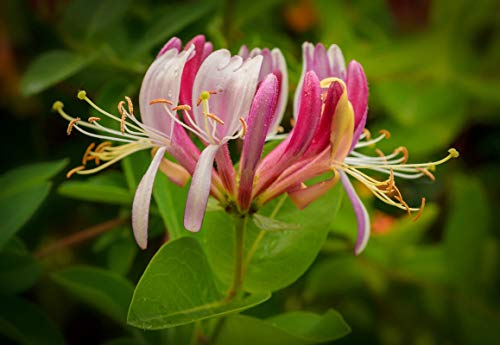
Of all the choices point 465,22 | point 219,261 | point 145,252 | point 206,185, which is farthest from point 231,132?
point 465,22

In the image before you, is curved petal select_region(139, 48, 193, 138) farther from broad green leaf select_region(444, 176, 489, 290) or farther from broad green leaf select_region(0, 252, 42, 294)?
broad green leaf select_region(444, 176, 489, 290)

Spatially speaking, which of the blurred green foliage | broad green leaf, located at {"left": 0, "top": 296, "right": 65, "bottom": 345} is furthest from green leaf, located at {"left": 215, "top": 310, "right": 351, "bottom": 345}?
broad green leaf, located at {"left": 0, "top": 296, "right": 65, "bottom": 345}

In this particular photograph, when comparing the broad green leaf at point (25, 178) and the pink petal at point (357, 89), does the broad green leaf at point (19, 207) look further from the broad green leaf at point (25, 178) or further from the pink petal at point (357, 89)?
the pink petal at point (357, 89)

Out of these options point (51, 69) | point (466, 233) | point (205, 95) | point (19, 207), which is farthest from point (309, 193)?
point (466, 233)

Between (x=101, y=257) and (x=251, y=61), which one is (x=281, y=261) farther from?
(x=101, y=257)

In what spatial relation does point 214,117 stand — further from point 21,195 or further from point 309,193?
point 21,195

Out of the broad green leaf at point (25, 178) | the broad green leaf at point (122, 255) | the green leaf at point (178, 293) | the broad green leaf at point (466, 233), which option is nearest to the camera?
the green leaf at point (178, 293)

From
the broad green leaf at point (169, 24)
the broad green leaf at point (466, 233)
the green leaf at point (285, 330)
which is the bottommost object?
the broad green leaf at point (466, 233)

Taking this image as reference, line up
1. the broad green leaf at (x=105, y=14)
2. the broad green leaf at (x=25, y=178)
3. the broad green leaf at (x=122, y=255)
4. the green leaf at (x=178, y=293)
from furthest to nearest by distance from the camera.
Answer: the broad green leaf at (x=105, y=14) → the broad green leaf at (x=122, y=255) → the broad green leaf at (x=25, y=178) → the green leaf at (x=178, y=293)

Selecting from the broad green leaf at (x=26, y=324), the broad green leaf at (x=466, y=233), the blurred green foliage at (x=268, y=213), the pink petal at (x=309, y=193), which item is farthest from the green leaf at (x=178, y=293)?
the broad green leaf at (x=466, y=233)
